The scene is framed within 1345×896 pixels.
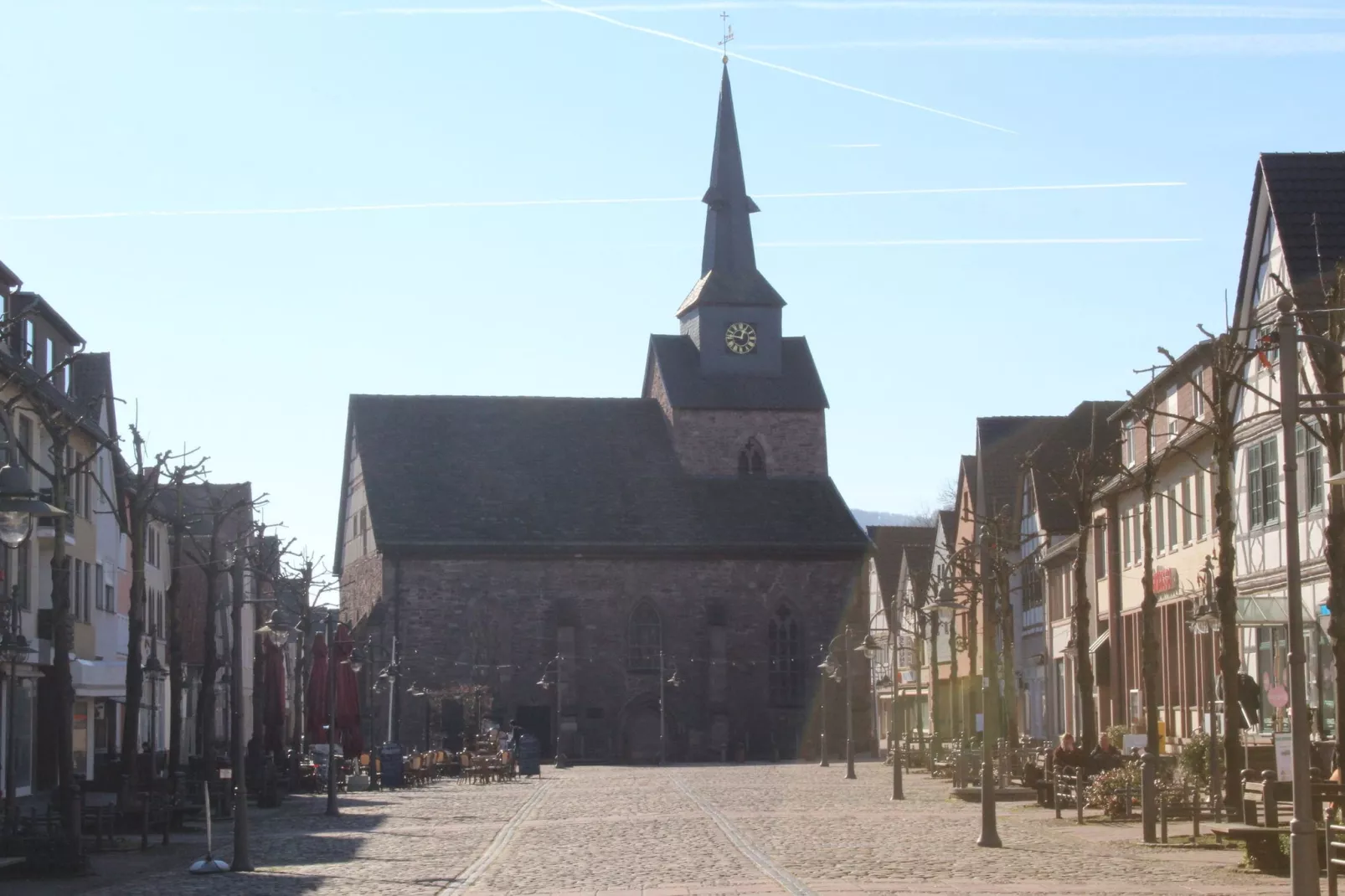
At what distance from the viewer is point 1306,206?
32.9 m

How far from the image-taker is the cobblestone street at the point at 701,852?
18.1 m

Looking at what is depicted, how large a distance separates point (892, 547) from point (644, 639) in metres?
17.9

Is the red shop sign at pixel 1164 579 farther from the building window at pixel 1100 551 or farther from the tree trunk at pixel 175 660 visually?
the tree trunk at pixel 175 660

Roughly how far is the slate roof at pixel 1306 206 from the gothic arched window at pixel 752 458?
146 ft

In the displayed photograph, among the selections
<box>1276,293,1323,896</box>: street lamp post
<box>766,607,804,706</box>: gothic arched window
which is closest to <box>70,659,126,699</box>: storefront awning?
<box>1276,293,1323,896</box>: street lamp post

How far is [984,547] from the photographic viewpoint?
24594 millimetres

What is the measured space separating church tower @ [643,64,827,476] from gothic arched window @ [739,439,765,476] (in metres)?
0.03

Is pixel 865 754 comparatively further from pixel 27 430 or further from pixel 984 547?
pixel 984 547

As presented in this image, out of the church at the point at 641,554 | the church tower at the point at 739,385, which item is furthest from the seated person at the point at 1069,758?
the church tower at the point at 739,385

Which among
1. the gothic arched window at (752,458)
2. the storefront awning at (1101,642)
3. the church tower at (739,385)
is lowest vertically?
the storefront awning at (1101,642)

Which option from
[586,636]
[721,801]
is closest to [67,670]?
[721,801]

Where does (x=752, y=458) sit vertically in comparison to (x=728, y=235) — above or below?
below

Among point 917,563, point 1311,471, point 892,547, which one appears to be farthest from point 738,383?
point 1311,471

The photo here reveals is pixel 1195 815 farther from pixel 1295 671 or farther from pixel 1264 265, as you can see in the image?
pixel 1264 265
